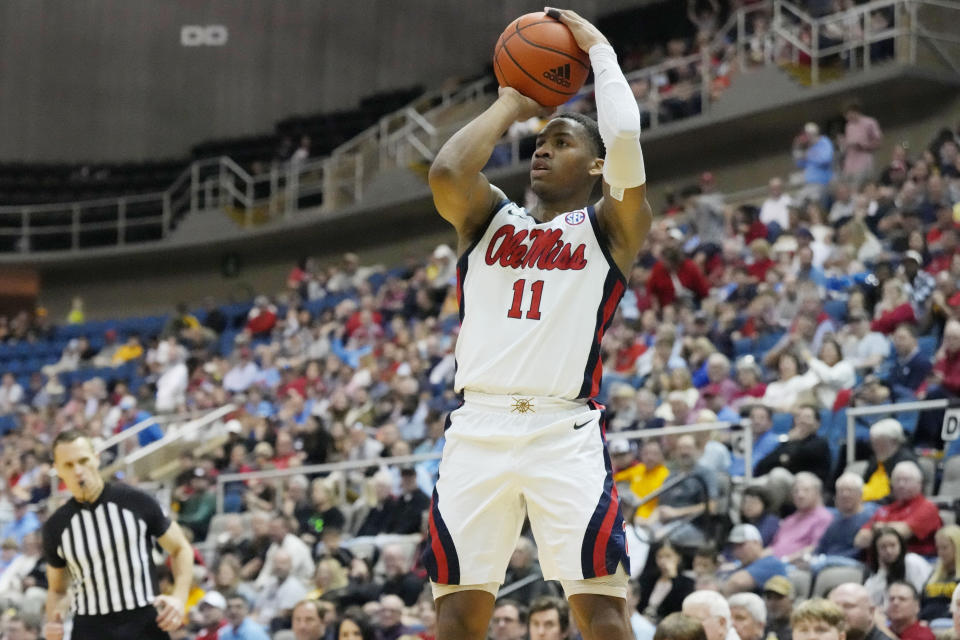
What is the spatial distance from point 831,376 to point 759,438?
0.68 m

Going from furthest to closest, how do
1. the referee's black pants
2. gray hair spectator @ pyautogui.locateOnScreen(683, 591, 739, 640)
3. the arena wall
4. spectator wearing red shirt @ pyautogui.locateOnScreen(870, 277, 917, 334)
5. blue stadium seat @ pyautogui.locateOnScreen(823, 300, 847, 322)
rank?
the arena wall, blue stadium seat @ pyautogui.locateOnScreen(823, 300, 847, 322), spectator wearing red shirt @ pyautogui.locateOnScreen(870, 277, 917, 334), gray hair spectator @ pyautogui.locateOnScreen(683, 591, 739, 640), the referee's black pants

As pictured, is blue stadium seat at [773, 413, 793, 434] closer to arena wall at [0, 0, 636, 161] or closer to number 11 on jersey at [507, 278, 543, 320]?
number 11 on jersey at [507, 278, 543, 320]

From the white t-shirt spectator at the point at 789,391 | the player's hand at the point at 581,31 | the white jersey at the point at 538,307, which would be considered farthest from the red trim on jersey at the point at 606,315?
the white t-shirt spectator at the point at 789,391

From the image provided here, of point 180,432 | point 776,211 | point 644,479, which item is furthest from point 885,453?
point 180,432

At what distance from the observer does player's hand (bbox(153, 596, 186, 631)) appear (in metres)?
5.50

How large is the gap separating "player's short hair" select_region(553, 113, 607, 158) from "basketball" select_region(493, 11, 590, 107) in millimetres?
77

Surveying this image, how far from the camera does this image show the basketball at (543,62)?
13.2ft

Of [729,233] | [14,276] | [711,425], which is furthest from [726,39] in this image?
[14,276]

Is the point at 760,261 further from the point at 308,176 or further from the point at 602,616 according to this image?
the point at 308,176

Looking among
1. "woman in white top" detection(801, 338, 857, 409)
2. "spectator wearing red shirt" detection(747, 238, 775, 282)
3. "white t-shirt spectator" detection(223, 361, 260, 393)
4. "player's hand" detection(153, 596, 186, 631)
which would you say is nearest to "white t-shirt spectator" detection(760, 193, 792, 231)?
"spectator wearing red shirt" detection(747, 238, 775, 282)

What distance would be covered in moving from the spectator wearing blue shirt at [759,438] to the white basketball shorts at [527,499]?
17.3 feet

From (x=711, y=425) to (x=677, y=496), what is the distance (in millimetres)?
584

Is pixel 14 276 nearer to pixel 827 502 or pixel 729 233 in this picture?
pixel 729 233

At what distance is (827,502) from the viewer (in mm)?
8367
